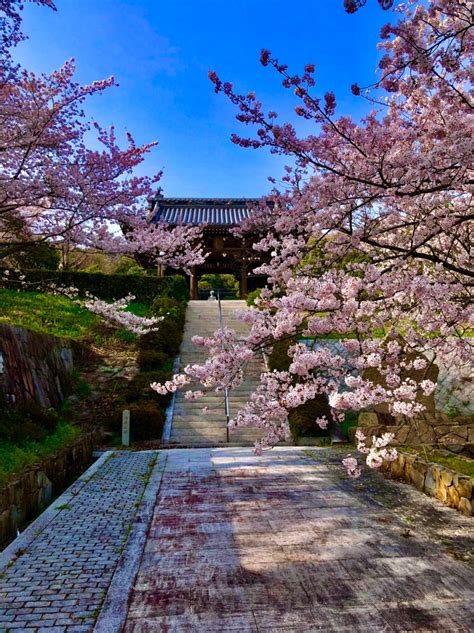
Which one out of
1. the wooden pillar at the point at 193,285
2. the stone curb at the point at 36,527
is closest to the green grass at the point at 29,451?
the stone curb at the point at 36,527

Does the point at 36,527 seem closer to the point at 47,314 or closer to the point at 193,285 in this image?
the point at 47,314

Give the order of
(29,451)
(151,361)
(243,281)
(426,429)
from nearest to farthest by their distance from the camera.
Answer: (29,451)
(426,429)
(151,361)
(243,281)

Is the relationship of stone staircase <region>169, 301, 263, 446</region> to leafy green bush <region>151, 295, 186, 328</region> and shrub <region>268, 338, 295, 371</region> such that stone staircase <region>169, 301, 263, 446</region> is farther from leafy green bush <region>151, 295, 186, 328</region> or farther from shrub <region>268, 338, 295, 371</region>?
leafy green bush <region>151, 295, 186, 328</region>

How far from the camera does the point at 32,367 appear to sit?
9.34 m

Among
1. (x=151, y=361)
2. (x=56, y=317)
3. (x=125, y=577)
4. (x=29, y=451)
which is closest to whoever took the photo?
(x=125, y=577)

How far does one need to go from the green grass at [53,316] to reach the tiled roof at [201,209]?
1229 cm

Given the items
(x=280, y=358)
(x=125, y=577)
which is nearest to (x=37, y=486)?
→ (x=125, y=577)

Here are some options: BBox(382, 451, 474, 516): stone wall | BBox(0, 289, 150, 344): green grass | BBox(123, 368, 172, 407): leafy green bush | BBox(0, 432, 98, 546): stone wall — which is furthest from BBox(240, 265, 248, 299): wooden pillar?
BBox(382, 451, 474, 516): stone wall

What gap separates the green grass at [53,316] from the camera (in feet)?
48.2

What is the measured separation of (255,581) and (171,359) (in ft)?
35.7

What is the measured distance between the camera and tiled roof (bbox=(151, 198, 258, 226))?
29250 mm

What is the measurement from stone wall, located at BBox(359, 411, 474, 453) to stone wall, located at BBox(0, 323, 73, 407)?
6.63 metres

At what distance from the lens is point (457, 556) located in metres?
4.00

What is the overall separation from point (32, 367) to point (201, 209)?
74.9 ft
